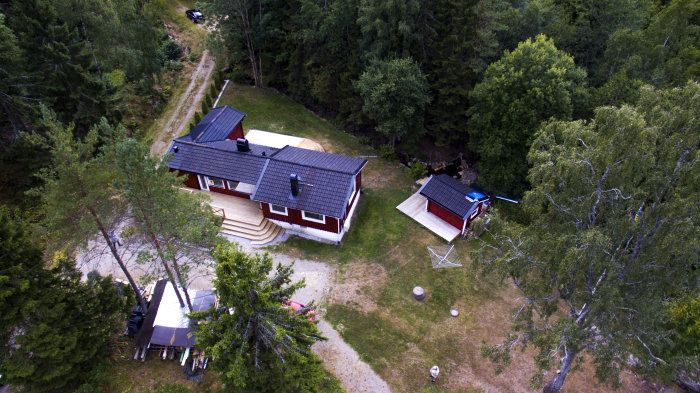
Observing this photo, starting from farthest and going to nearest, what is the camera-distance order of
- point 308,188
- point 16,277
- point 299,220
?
point 299,220, point 308,188, point 16,277

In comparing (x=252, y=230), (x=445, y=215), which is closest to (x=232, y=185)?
(x=252, y=230)

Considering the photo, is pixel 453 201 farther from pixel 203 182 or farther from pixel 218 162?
pixel 203 182

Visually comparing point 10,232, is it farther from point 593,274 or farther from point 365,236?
point 593,274

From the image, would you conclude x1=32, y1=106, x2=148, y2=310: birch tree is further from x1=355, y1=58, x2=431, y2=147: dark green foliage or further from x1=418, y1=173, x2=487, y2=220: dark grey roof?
x1=355, y1=58, x2=431, y2=147: dark green foliage

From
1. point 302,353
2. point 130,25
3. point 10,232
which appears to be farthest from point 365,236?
point 130,25

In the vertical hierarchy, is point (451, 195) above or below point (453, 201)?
above

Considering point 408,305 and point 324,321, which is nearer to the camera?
point 324,321

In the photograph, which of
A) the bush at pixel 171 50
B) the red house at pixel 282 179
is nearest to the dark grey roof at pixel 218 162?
the red house at pixel 282 179
